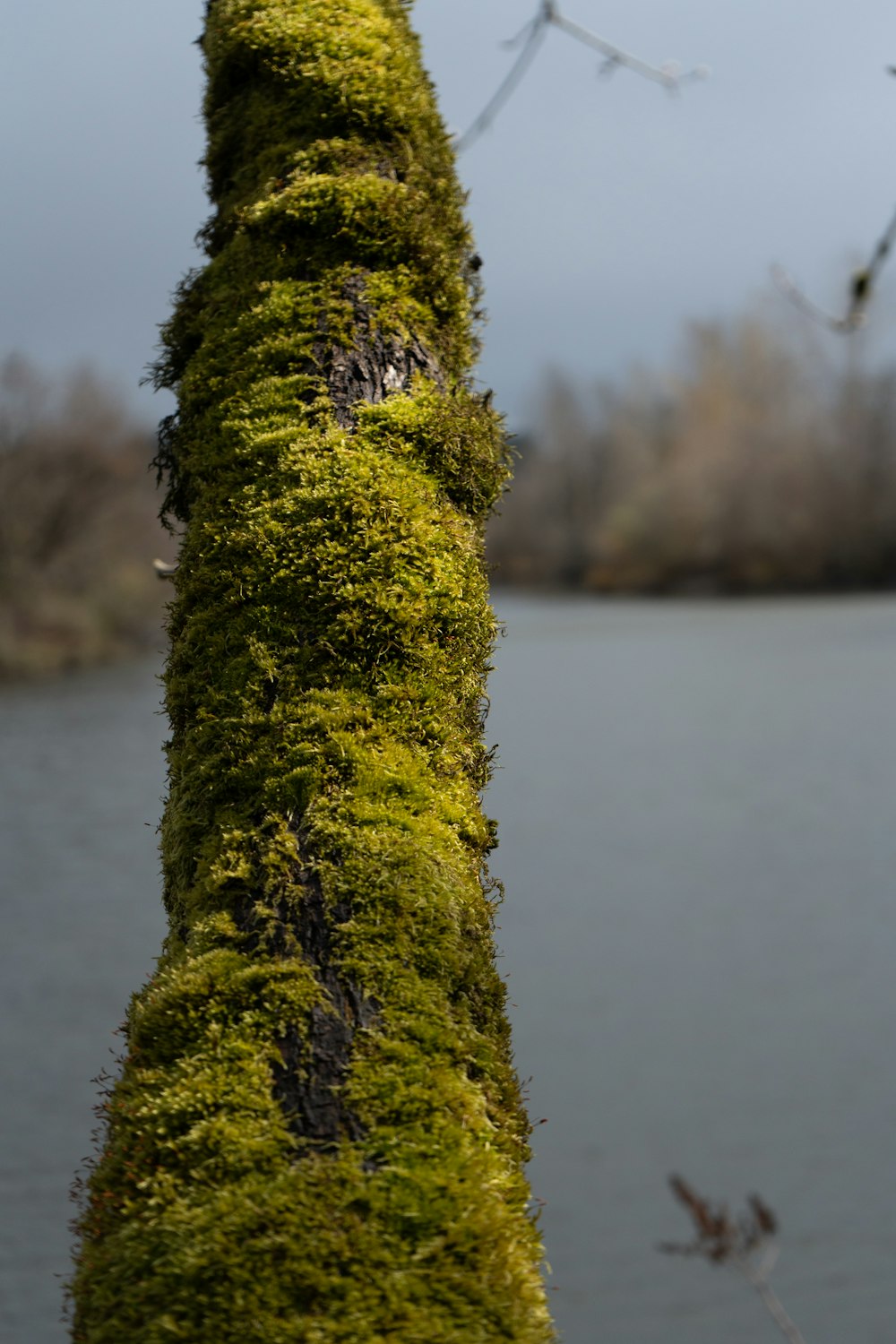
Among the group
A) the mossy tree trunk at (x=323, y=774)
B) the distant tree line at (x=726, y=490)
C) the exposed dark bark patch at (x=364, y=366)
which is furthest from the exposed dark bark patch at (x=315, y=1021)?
the distant tree line at (x=726, y=490)

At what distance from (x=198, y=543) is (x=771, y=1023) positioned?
730 inches

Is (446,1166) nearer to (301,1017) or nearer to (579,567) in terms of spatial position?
(301,1017)

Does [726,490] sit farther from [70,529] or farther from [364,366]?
[364,366]

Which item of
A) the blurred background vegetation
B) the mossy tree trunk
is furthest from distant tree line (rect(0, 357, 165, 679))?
the mossy tree trunk

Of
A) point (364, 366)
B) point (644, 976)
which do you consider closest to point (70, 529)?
point (644, 976)

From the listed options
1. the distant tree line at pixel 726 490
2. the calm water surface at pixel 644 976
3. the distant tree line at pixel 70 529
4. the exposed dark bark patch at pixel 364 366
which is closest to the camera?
the exposed dark bark patch at pixel 364 366

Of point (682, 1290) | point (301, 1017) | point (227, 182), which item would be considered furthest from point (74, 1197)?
point (682, 1290)

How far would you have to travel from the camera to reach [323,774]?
1.65m

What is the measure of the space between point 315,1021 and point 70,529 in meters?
40.3

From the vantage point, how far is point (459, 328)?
2.03 meters

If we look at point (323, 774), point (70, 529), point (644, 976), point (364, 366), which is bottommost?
point (323, 774)

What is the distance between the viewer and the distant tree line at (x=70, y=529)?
38562 millimetres

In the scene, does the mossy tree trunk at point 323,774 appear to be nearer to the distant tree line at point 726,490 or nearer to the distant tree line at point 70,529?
the distant tree line at point 70,529

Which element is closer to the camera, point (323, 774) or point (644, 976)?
point (323, 774)
